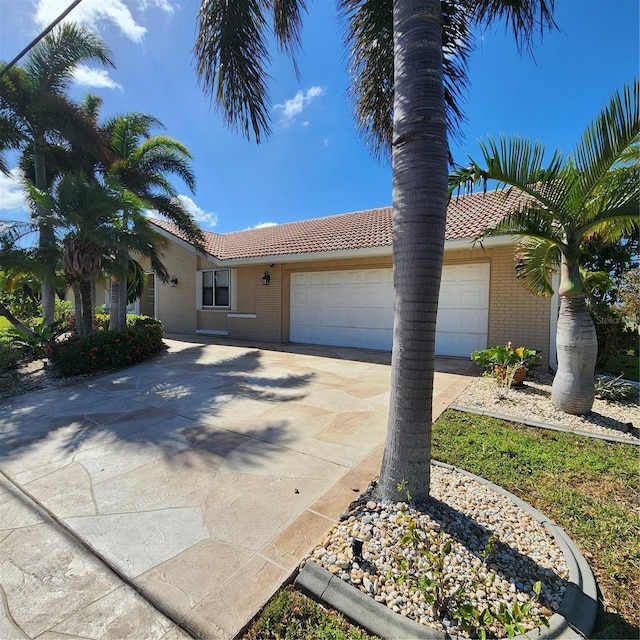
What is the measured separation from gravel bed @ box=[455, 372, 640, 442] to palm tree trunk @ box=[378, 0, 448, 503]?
140 inches

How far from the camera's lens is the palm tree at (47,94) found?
10430 mm

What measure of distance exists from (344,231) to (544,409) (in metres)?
9.05

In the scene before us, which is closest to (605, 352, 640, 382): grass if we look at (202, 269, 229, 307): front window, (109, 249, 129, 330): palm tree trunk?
(202, 269, 229, 307): front window

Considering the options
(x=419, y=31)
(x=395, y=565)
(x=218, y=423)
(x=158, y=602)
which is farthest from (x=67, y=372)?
(x=419, y=31)

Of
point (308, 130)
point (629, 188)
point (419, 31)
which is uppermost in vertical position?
point (308, 130)

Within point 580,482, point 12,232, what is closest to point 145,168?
point 12,232

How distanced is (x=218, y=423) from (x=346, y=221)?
11.4m

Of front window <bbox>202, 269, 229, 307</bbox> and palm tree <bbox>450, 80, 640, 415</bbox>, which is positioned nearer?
palm tree <bbox>450, 80, 640, 415</bbox>

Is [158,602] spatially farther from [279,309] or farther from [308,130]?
[279,309]

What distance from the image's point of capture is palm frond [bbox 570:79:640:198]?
4047 mm

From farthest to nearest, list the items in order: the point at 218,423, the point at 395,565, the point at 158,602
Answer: the point at 218,423 → the point at 395,565 → the point at 158,602

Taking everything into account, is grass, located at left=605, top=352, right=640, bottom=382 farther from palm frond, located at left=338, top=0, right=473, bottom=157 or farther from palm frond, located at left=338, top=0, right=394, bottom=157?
palm frond, located at left=338, top=0, right=394, bottom=157

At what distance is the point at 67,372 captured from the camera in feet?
25.5

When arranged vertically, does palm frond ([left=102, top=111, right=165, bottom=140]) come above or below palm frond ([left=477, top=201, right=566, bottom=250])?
above
